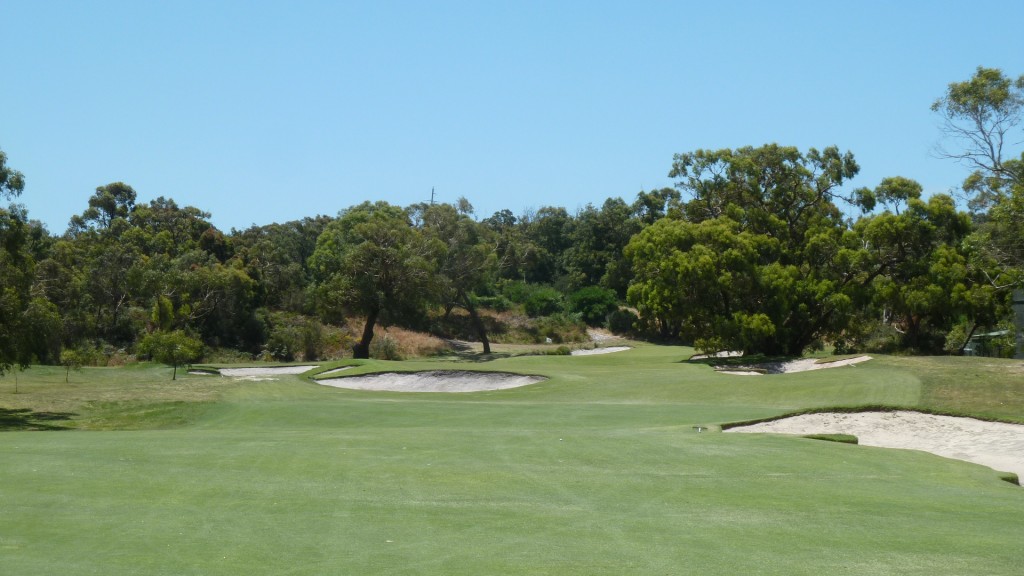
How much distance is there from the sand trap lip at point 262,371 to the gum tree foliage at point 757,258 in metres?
19.8

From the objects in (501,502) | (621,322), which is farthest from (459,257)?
(501,502)

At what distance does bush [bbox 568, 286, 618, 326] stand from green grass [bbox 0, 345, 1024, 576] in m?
61.9

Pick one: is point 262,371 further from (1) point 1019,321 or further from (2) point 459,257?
(1) point 1019,321

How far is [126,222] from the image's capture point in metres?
83.9

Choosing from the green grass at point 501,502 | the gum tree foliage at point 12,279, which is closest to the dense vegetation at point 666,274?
the gum tree foliage at point 12,279

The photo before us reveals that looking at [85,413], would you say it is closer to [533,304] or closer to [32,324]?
[32,324]

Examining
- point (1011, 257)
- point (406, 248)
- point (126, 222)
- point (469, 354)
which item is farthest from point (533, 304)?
point (1011, 257)

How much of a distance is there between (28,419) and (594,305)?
6418cm

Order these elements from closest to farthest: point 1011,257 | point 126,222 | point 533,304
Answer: point 1011,257, point 126,222, point 533,304

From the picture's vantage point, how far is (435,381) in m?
41.3

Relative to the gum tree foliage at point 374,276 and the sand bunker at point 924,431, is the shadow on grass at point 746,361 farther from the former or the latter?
the gum tree foliage at point 374,276

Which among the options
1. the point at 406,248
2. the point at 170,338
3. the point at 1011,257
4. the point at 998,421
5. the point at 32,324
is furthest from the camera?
the point at 406,248

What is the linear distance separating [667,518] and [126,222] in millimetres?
83090

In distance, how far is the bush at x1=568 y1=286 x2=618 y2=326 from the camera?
87.2 metres
